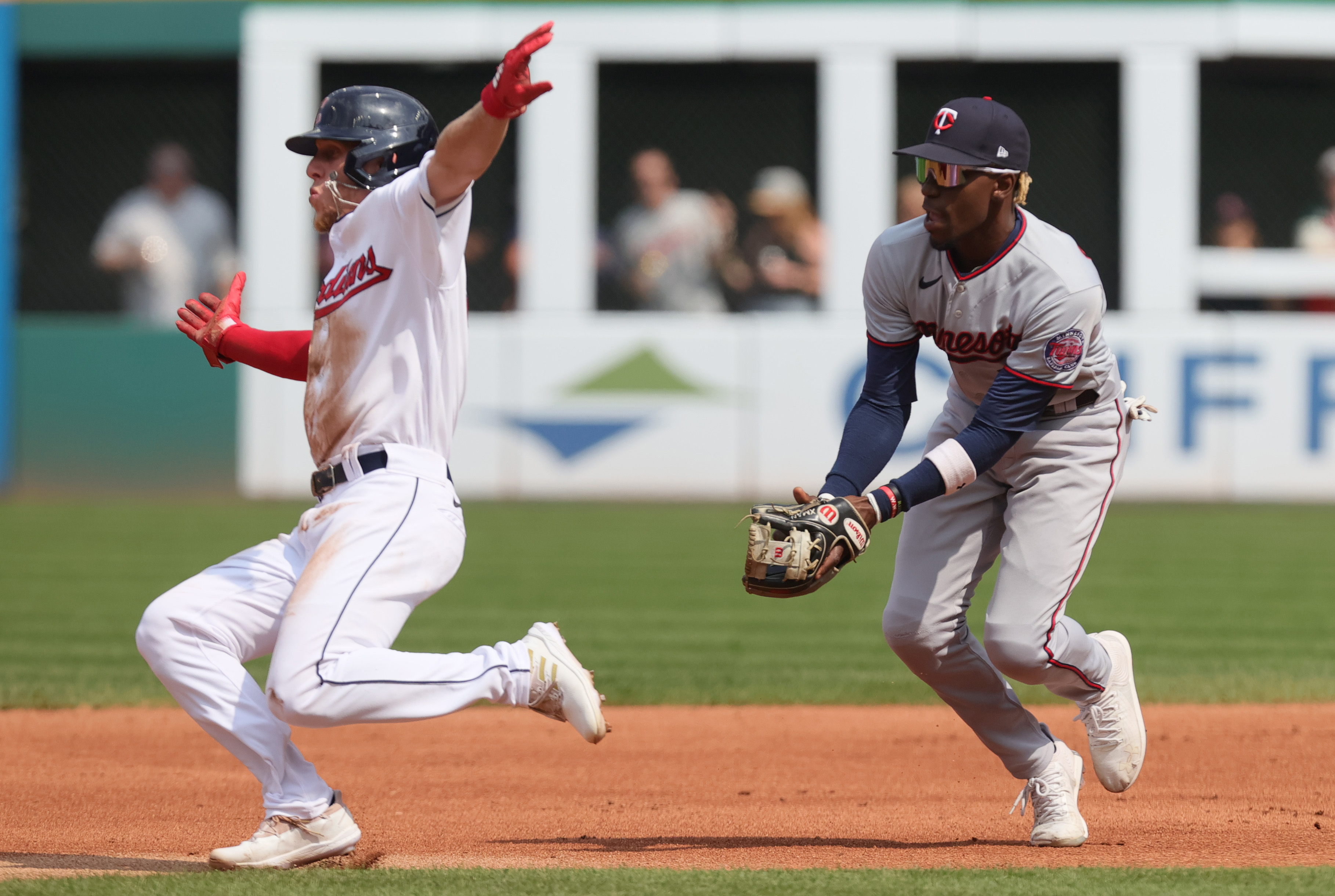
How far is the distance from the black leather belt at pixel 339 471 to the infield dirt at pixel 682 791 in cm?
93

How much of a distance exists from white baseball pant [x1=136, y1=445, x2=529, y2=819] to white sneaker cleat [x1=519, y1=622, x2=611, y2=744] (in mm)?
26

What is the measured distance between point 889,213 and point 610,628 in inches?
265

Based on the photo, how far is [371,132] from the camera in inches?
164

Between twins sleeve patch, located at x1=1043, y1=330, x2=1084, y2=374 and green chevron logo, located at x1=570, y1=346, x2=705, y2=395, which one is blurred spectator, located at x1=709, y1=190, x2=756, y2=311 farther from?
twins sleeve patch, located at x1=1043, y1=330, x2=1084, y2=374

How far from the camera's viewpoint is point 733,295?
46.0 ft

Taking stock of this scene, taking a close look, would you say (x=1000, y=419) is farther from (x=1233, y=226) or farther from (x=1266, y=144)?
(x=1266, y=144)

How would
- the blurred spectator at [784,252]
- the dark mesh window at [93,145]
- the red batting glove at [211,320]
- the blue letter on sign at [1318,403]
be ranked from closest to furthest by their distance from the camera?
the red batting glove at [211,320]
the blue letter on sign at [1318,403]
the blurred spectator at [784,252]
the dark mesh window at [93,145]

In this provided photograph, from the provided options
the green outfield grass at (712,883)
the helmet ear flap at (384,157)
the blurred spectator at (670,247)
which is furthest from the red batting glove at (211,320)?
the blurred spectator at (670,247)

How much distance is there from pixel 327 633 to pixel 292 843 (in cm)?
58

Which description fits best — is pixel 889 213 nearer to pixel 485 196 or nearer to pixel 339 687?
pixel 485 196

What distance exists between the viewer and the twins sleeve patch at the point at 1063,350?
4203mm

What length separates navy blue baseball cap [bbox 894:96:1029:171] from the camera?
4129 millimetres

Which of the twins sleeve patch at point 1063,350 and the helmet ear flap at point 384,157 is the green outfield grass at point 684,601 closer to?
the twins sleeve patch at point 1063,350

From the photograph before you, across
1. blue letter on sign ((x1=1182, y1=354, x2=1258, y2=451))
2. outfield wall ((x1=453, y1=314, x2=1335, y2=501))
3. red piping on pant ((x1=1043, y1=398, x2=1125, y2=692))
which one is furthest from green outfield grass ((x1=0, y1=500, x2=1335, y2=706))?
red piping on pant ((x1=1043, y1=398, x2=1125, y2=692))
